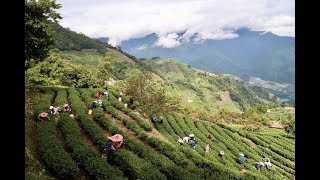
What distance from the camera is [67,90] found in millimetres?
42281

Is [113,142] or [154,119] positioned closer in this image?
[113,142]

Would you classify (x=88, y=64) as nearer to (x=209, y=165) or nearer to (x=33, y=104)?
(x=33, y=104)

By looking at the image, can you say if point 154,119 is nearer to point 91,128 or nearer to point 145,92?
point 145,92

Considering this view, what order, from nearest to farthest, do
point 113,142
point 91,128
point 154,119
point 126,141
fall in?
point 113,142, point 126,141, point 91,128, point 154,119

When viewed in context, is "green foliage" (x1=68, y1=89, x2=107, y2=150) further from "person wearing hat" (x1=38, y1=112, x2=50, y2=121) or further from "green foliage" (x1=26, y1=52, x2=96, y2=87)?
"green foliage" (x1=26, y1=52, x2=96, y2=87)

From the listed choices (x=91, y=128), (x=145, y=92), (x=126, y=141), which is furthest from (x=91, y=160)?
(x=145, y=92)

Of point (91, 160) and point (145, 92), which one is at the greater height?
point (91, 160)

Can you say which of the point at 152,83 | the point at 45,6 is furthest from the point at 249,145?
the point at 45,6

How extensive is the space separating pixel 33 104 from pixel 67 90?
1087cm

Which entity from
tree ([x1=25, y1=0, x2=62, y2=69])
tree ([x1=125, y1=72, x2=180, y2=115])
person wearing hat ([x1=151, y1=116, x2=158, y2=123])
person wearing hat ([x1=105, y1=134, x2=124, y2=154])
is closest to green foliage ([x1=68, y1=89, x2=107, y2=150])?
person wearing hat ([x1=105, y1=134, x2=124, y2=154])

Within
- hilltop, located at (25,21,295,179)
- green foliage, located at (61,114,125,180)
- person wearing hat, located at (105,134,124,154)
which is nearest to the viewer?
green foliage, located at (61,114,125,180)
